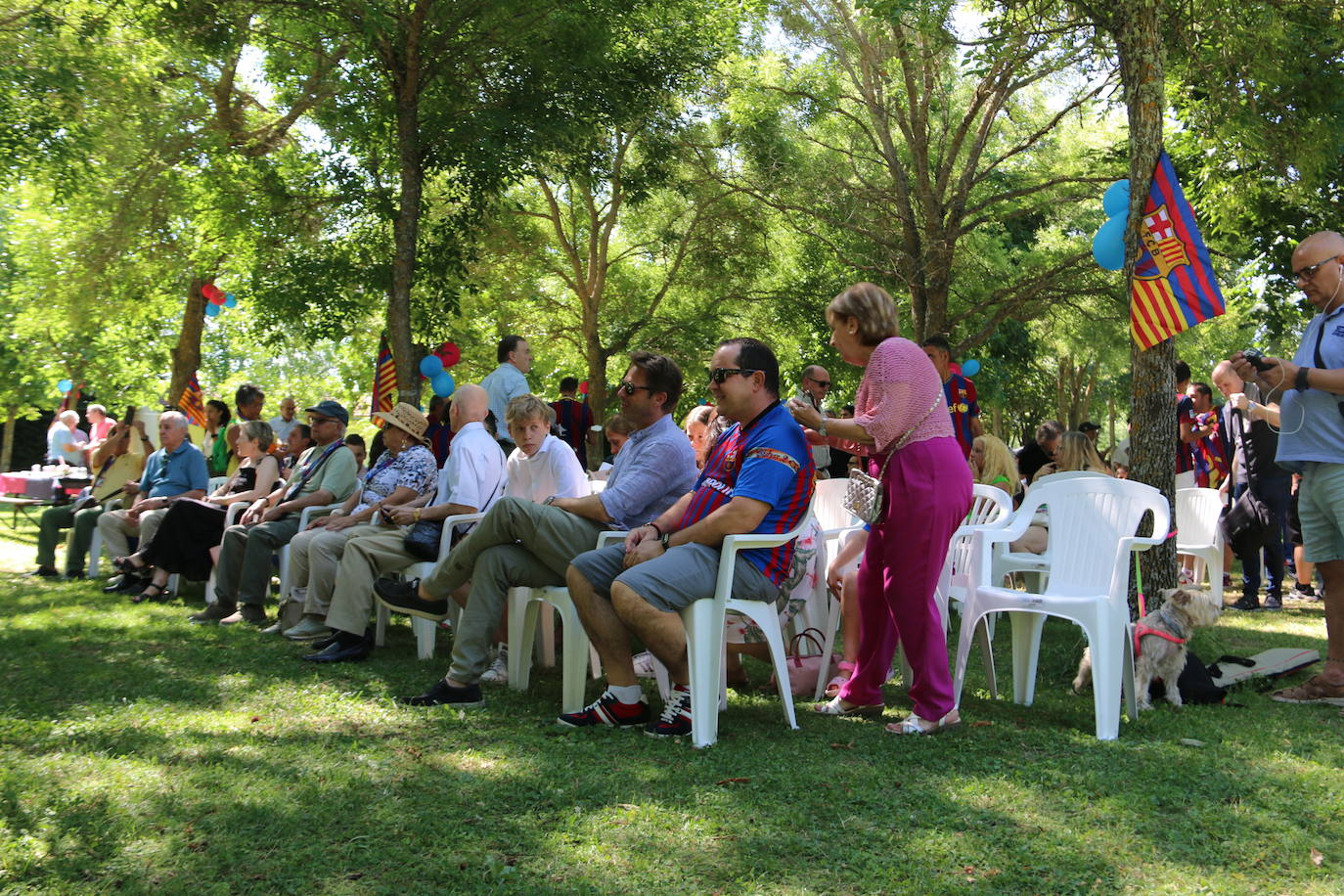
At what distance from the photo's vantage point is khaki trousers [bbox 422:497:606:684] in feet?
16.3

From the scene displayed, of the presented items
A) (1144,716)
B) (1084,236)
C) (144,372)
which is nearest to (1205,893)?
(1144,716)

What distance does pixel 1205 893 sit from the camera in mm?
2854

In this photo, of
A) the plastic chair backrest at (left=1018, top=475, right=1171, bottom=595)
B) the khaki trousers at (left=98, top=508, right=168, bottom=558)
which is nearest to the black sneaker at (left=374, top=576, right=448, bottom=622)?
the plastic chair backrest at (left=1018, top=475, right=1171, bottom=595)

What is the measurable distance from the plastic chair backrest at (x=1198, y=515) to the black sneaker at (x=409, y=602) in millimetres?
5583

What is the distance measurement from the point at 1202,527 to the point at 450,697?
610 centimetres

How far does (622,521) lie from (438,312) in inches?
349

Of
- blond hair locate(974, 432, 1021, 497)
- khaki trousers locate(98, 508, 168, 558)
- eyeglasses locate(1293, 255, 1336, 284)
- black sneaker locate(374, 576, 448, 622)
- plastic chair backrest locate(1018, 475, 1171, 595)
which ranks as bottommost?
black sneaker locate(374, 576, 448, 622)

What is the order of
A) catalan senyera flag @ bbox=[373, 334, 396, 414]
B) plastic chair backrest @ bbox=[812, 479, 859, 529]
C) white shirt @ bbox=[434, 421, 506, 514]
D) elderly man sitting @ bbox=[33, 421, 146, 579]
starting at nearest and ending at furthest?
white shirt @ bbox=[434, 421, 506, 514] < plastic chair backrest @ bbox=[812, 479, 859, 529] < elderly man sitting @ bbox=[33, 421, 146, 579] < catalan senyera flag @ bbox=[373, 334, 396, 414]

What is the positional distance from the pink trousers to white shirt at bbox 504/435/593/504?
6.48 feet

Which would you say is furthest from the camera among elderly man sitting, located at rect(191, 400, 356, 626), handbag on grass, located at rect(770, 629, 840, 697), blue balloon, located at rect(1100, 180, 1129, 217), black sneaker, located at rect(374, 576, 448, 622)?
blue balloon, located at rect(1100, 180, 1129, 217)

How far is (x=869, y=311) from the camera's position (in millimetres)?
4535

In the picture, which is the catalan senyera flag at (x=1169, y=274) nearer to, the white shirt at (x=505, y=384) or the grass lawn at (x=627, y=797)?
the grass lawn at (x=627, y=797)

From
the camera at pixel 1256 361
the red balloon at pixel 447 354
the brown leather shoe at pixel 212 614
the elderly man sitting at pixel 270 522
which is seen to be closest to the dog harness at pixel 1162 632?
the camera at pixel 1256 361

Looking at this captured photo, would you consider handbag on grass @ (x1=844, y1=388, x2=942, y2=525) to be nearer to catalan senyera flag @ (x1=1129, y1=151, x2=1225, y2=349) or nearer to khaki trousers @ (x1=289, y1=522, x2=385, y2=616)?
catalan senyera flag @ (x1=1129, y1=151, x2=1225, y2=349)
